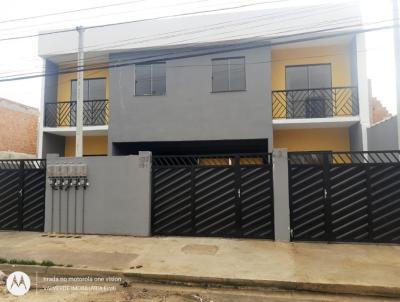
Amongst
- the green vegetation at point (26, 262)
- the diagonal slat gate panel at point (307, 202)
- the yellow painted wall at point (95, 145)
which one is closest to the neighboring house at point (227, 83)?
the yellow painted wall at point (95, 145)

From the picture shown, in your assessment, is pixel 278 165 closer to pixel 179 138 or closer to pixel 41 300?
pixel 179 138

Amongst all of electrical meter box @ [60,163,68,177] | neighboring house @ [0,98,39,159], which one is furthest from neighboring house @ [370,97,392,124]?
neighboring house @ [0,98,39,159]

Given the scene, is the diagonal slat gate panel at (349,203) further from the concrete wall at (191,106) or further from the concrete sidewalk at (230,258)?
the concrete wall at (191,106)

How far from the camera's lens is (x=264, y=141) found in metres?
11.4

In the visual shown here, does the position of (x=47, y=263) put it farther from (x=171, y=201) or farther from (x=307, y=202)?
(x=307, y=202)

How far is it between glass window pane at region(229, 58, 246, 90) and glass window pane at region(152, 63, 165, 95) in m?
2.34

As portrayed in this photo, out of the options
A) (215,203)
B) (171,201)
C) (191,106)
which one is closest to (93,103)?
(191,106)

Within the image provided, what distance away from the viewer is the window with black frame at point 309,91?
1172 cm

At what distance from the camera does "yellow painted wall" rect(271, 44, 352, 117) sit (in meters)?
12.0

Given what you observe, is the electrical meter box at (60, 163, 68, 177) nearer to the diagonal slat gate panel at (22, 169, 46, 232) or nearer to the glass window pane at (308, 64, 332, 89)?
the diagonal slat gate panel at (22, 169, 46, 232)

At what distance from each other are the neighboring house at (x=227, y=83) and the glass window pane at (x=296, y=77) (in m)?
0.03

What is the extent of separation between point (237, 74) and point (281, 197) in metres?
4.97

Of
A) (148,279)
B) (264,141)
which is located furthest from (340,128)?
(148,279)

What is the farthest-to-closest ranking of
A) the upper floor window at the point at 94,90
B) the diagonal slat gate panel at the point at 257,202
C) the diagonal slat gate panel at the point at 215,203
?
the upper floor window at the point at 94,90, the diagonal slat gate panel at the point at 215,203, the diagonal slat gate panel at the point at 257,202
